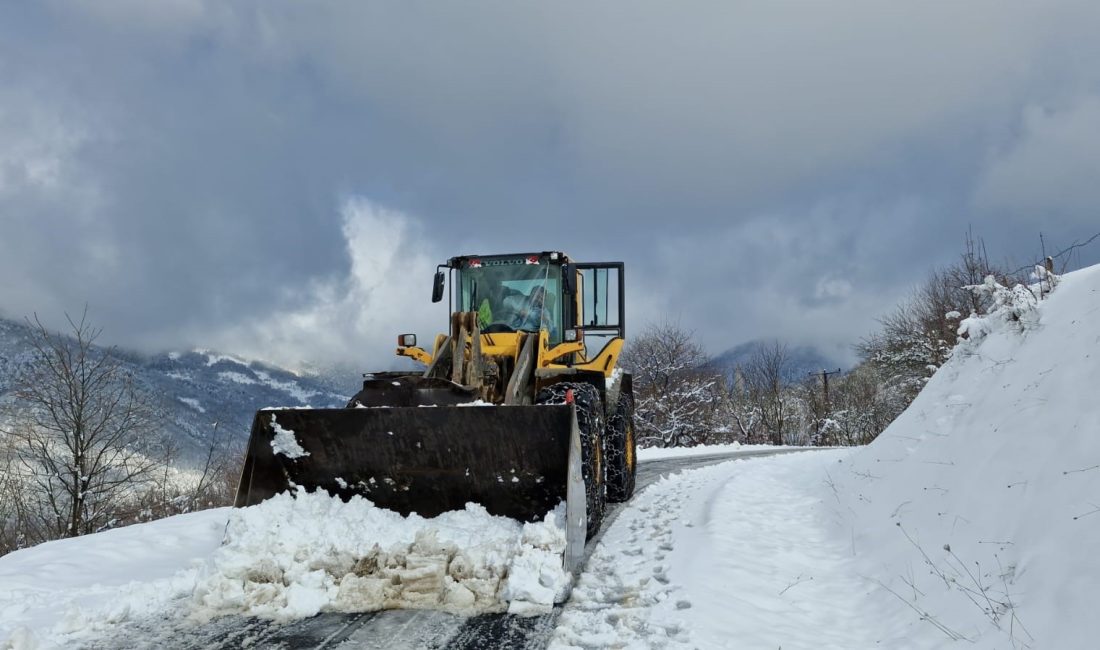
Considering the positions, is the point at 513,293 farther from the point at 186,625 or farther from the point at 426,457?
the point at 186,625

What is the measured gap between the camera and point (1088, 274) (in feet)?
19.8

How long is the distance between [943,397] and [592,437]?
150 inches

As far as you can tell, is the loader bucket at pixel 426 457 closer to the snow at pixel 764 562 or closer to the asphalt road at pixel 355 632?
the snow at pixel 764 562

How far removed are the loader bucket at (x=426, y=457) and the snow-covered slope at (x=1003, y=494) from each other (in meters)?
2.39

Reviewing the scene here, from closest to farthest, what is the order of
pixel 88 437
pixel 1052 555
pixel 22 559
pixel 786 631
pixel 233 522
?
pixel 1052 555
pixel 786 631
pixel 233 522
pixel 22 559
pixel 88 437

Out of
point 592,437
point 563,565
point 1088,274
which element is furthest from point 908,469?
point 563,565

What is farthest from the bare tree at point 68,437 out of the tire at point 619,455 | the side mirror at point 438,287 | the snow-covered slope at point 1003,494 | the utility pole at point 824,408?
the utility pole at point 824,408

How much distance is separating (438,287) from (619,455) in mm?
3022

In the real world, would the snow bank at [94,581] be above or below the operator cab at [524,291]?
below

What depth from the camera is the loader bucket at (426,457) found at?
4.92m

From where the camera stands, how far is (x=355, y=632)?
148 inches

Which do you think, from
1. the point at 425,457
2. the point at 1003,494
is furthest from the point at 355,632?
the point at 1003,494

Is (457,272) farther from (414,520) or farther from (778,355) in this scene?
(778,355)

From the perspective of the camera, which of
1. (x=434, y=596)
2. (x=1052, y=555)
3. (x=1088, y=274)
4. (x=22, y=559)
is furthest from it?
(x=1088, y=274)
